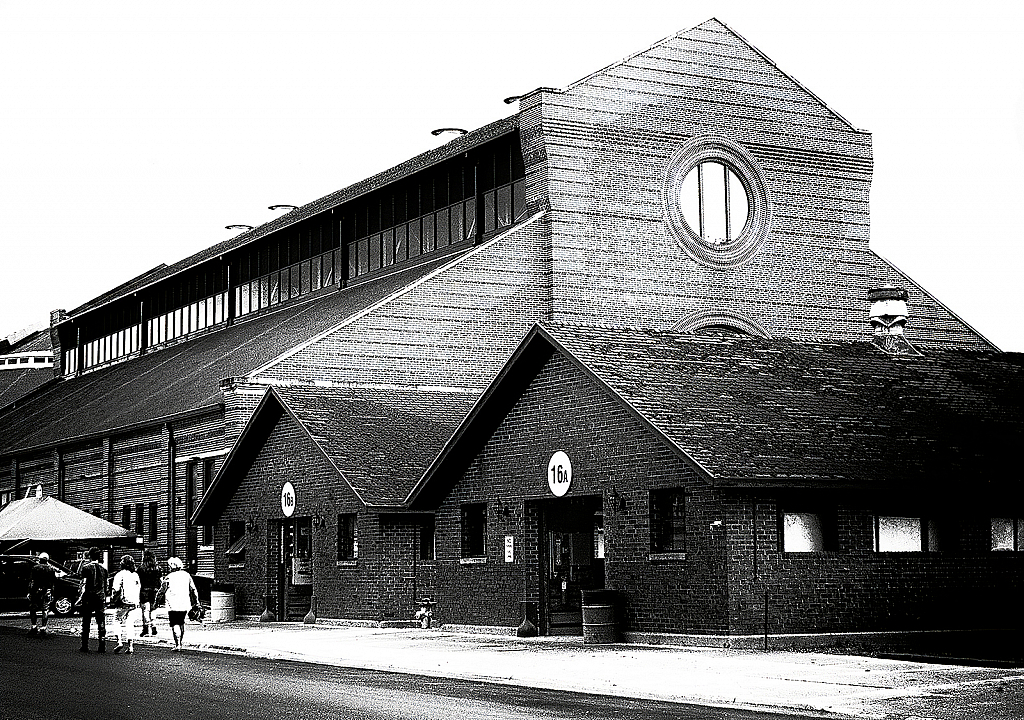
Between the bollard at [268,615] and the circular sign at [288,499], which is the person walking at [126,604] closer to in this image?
the circular sign at [288,499]

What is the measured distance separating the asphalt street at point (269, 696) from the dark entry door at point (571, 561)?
628cm

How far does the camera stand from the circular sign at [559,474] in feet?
97.9

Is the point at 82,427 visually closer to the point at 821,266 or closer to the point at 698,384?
the point at 821,266

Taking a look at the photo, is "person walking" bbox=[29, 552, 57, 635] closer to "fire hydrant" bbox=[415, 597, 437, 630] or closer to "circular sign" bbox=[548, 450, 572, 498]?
"fire hydrant" bbox=[415, 597, 437, 630]

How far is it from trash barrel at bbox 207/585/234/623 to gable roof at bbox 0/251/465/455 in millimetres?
8514

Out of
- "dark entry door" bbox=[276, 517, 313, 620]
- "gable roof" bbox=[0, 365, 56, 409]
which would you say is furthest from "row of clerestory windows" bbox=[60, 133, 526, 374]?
"gable roof" bbox=[0, 365, 56, 409]

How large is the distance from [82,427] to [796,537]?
3836 cm

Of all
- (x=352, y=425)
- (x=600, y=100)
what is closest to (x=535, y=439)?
(x=352, y=425)

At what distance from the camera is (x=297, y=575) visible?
39219mm

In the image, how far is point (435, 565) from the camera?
34.0m

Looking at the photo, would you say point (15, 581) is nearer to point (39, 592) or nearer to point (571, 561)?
point (39, 592)

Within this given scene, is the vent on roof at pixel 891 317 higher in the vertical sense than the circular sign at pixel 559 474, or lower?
higher

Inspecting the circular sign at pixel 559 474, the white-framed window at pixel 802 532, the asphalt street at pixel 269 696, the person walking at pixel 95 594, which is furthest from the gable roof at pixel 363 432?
the asphalt street at pixel 269 696

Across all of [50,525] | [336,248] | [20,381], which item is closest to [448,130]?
[336,248]
